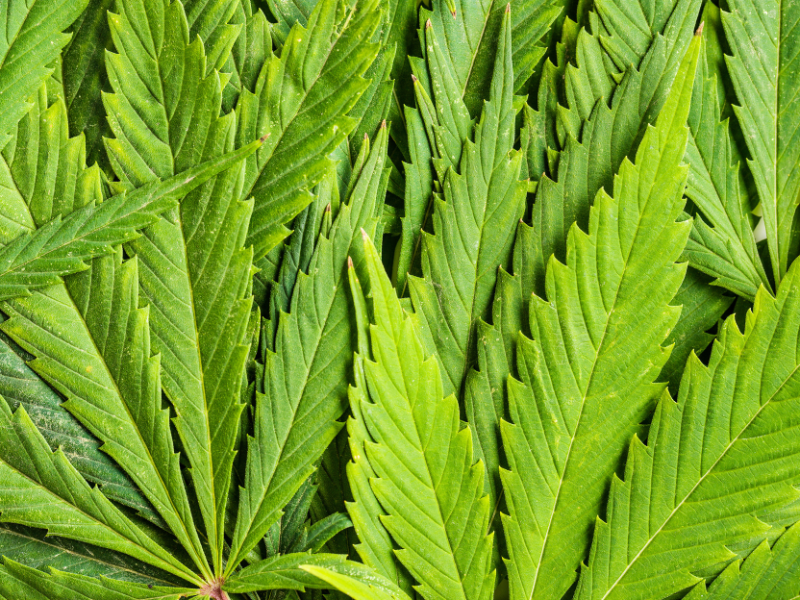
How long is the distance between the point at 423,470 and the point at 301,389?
115 millimetres

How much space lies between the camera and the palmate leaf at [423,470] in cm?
48

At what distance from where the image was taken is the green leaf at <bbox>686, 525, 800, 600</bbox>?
1.63 feet

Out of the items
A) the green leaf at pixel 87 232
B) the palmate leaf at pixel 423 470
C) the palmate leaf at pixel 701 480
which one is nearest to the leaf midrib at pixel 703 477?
the palmate leaf at pixel 701 480

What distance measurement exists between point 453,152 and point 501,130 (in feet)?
0.15

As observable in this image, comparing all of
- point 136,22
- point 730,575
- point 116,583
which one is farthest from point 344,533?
point 136,22

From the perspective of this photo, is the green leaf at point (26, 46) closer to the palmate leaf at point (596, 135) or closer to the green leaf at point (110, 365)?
the green leaf at point (110, 365)

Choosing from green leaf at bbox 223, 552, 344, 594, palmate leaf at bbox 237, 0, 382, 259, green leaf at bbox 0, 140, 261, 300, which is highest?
palmate leaf at bbox 237, 0, 382, 259

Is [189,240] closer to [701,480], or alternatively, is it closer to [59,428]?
[59,428]

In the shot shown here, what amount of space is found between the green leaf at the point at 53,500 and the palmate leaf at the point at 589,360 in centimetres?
28

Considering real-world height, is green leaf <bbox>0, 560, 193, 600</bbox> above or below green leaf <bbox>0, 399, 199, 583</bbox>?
below

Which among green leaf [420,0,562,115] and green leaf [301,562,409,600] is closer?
green leaf [301,562,409,600]

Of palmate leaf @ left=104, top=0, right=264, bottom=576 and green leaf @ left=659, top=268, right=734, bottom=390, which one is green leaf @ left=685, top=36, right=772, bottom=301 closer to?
green leaf @ left=659, top=268, right=734, bottom=390

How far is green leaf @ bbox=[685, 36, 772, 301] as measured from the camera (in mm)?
559

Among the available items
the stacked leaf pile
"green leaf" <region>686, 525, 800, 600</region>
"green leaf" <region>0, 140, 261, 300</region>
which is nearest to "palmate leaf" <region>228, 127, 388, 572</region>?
the stacked leaf pile
